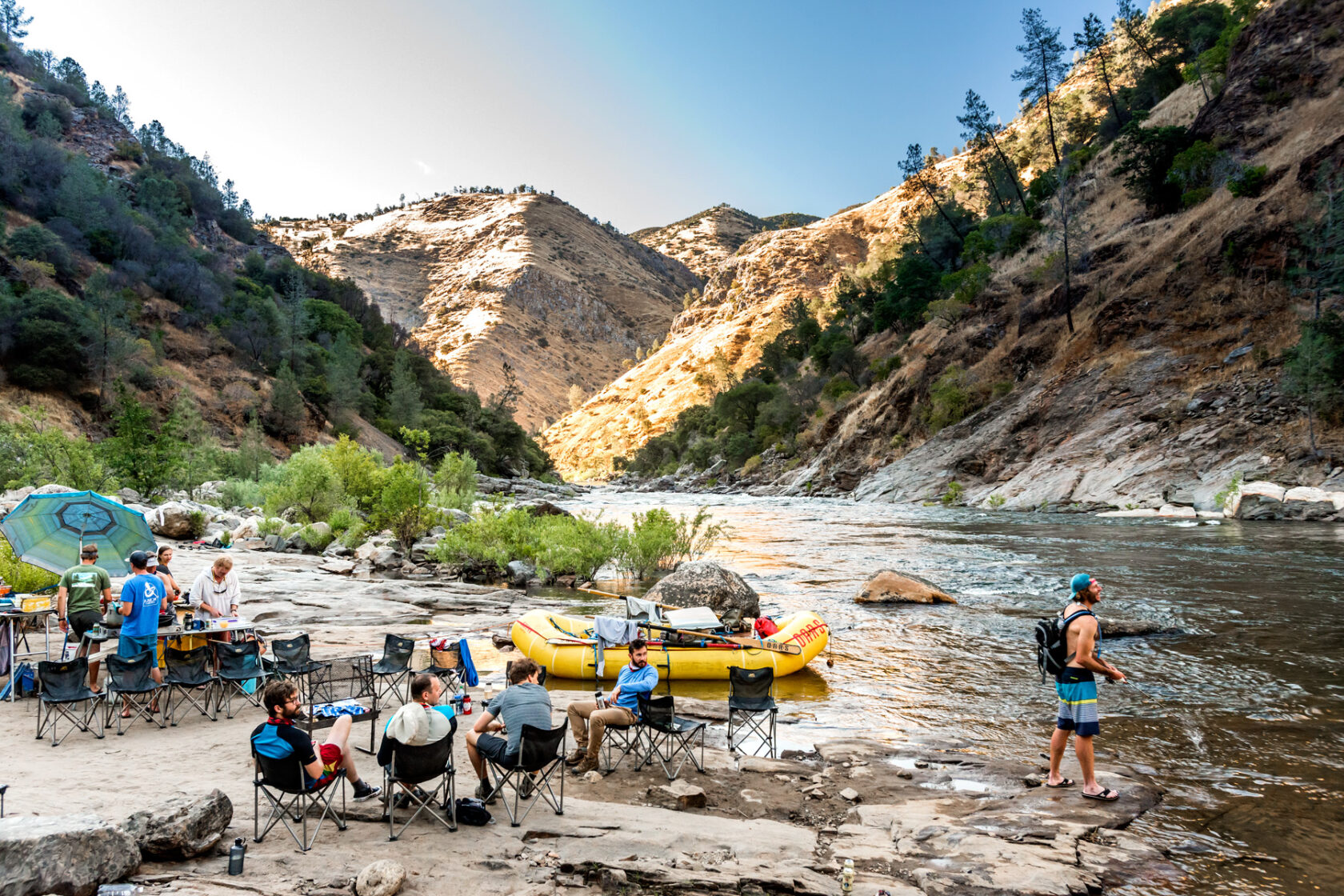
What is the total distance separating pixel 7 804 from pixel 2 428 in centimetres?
3071

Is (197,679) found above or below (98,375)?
below

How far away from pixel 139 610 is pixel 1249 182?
158ft

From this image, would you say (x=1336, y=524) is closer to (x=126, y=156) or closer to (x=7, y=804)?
(x=7, y=804)

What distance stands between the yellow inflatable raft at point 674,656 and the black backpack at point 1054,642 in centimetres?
500

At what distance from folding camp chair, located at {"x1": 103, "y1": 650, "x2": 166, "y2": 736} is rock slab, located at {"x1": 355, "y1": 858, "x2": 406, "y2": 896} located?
4.67 metres

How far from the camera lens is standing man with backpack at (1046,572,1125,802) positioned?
22.0 feet

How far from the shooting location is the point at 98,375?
41.2 metres

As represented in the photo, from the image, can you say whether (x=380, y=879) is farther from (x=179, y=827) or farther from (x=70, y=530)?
(x=70, y=530)

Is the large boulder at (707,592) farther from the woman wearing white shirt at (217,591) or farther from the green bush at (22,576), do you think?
the green bush at (22,576)

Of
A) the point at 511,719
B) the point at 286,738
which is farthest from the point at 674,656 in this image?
the point at 286,738

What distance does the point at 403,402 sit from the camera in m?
69.0

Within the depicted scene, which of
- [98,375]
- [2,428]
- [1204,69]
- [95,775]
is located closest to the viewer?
[95,775]

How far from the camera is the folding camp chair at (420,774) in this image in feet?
18.2

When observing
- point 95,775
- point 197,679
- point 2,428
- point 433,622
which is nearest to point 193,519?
point 2,428
